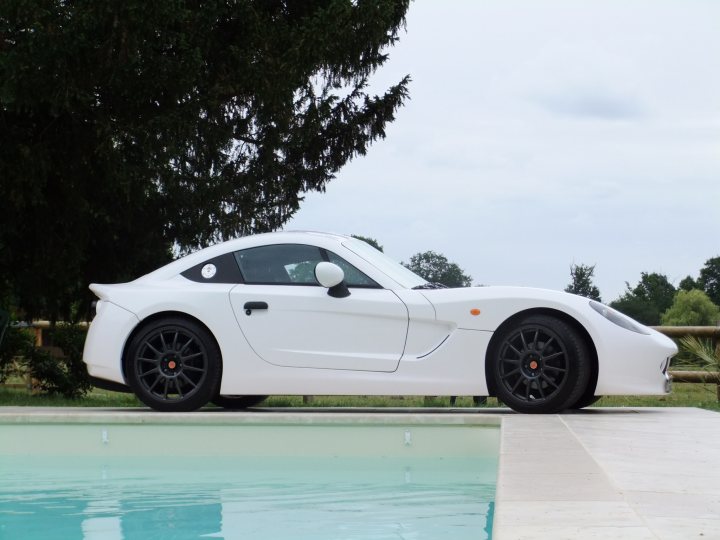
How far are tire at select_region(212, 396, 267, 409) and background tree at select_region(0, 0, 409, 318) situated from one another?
18.0 ft

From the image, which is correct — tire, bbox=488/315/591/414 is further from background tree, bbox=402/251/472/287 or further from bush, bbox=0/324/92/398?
background tree, bbox=402/251/472/287

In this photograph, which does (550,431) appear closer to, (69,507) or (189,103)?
(69,507)

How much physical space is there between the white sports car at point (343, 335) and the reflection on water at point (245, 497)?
1.06 meters

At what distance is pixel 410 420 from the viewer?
22.5 ft

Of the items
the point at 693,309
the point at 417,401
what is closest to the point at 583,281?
the point at 693,309

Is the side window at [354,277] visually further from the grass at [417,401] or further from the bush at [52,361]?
the bush at [52,361]

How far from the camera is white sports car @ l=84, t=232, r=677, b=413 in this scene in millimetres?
7484

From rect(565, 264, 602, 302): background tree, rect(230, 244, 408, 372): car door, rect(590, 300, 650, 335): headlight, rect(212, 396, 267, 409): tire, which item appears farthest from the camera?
rect(565, 264, 602, 302): background tree

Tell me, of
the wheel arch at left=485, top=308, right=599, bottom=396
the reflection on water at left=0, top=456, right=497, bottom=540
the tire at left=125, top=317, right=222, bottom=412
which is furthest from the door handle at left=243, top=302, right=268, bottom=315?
the wheel arch at left=485, top=308, right=599, bottom=396

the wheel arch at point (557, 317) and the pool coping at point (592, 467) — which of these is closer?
the pool coping at point (592, 467)

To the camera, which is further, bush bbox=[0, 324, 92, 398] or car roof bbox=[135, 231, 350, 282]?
bush bbox=[0, 324, 92, 398]

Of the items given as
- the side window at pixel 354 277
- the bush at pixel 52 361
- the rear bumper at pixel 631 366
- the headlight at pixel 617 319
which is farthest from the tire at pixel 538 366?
the bush at pixel 52 361

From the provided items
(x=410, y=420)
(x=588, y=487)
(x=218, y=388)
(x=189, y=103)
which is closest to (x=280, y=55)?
(x=189, y=103)

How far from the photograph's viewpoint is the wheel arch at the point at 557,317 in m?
7.51
